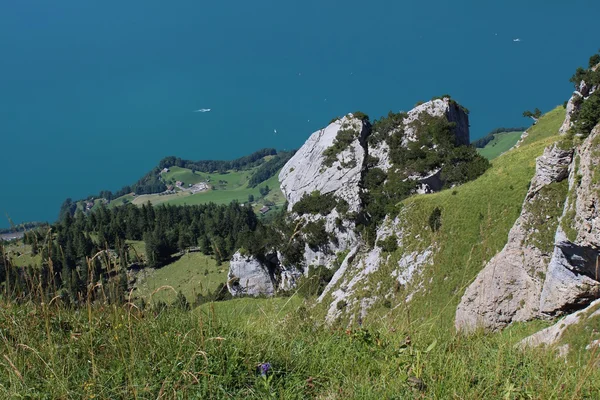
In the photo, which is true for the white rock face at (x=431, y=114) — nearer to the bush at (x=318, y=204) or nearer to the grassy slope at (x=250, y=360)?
the bush at (x=318, y=204)

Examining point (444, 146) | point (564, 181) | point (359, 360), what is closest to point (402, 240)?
point (564, 181)

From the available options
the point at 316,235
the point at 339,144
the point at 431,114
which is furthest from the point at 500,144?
the point at 316,235

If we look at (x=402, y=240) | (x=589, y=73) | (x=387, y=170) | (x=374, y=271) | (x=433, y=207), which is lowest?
(x=374, y=271)

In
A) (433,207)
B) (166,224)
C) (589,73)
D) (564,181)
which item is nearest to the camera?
(564,181)

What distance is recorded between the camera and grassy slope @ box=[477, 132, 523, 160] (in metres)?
176

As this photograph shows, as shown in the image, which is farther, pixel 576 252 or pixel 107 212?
pixel 107 212

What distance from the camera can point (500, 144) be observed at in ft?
610

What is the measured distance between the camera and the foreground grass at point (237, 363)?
3797 mm

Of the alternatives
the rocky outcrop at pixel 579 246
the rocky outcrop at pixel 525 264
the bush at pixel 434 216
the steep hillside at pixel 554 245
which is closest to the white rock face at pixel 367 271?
the bush at pixel 434 216

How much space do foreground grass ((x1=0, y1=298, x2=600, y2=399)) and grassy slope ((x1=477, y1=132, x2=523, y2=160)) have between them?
610 feet

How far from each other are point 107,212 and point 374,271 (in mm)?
129897

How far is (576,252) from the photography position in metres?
19.5

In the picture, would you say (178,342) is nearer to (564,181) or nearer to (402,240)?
(564,181)

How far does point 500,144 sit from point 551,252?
181439 mm
